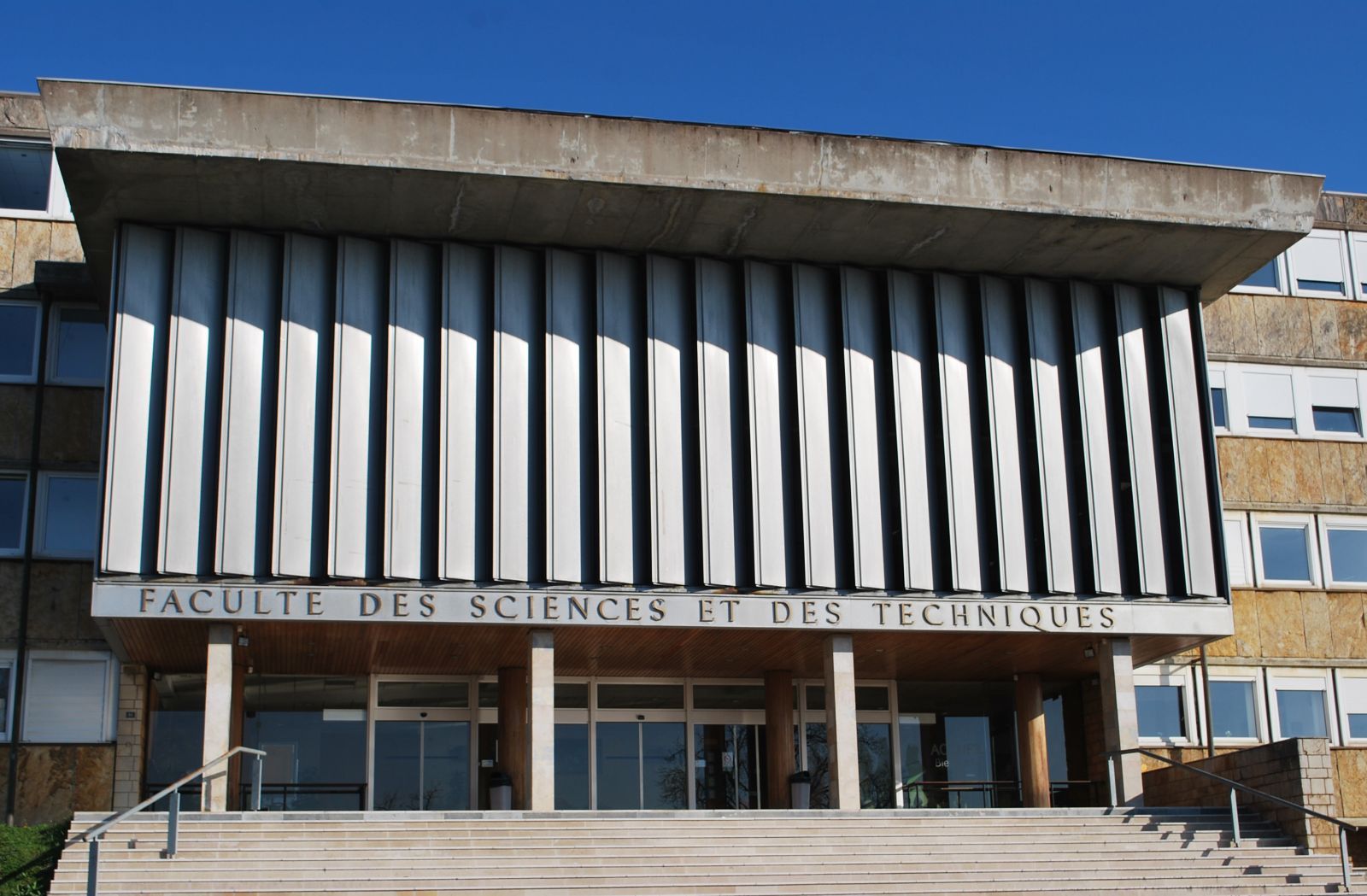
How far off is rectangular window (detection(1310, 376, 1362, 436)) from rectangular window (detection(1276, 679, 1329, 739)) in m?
4.96

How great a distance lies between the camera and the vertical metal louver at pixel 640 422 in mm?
22797

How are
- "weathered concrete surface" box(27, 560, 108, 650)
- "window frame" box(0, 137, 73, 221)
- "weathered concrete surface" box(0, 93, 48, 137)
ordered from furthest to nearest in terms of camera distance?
"weathered concrete surface" box(0, 93, 48, 137), "window frame" box(0, 137, 73, 221), "weathered concrete surface" box(27, 560, 108, 650)

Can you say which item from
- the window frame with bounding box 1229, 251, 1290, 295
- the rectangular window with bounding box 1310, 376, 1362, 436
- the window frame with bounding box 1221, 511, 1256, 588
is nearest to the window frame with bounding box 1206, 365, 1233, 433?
the window frame with bounding box 1221, 511, 1256, 588

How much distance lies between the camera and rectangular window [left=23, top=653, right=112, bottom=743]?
2595 cm

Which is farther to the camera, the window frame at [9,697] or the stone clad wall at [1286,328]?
the stone clad wall at [1286,328]

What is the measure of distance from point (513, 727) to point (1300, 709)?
14.1 m

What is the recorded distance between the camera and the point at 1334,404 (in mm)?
31469

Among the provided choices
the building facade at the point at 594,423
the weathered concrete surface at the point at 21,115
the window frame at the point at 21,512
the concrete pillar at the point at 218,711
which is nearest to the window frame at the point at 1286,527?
the building facade at the point at 594,423

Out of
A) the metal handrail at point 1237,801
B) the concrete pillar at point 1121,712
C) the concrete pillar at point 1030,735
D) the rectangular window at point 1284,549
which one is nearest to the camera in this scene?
the metal handrail at point 1237,801

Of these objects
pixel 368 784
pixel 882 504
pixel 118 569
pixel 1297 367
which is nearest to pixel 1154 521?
pixel 882 504

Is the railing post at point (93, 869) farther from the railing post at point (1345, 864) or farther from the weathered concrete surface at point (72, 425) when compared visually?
the railing post at point (1345, 864)

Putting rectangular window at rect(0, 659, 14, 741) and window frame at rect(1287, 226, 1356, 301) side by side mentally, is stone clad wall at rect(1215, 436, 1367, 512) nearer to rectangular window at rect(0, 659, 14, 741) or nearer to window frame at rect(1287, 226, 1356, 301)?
window frame at rect(1287, 226, 1356, 301)

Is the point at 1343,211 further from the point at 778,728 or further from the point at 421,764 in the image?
the point at 421,764

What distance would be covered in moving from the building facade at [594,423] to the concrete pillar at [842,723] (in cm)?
5
